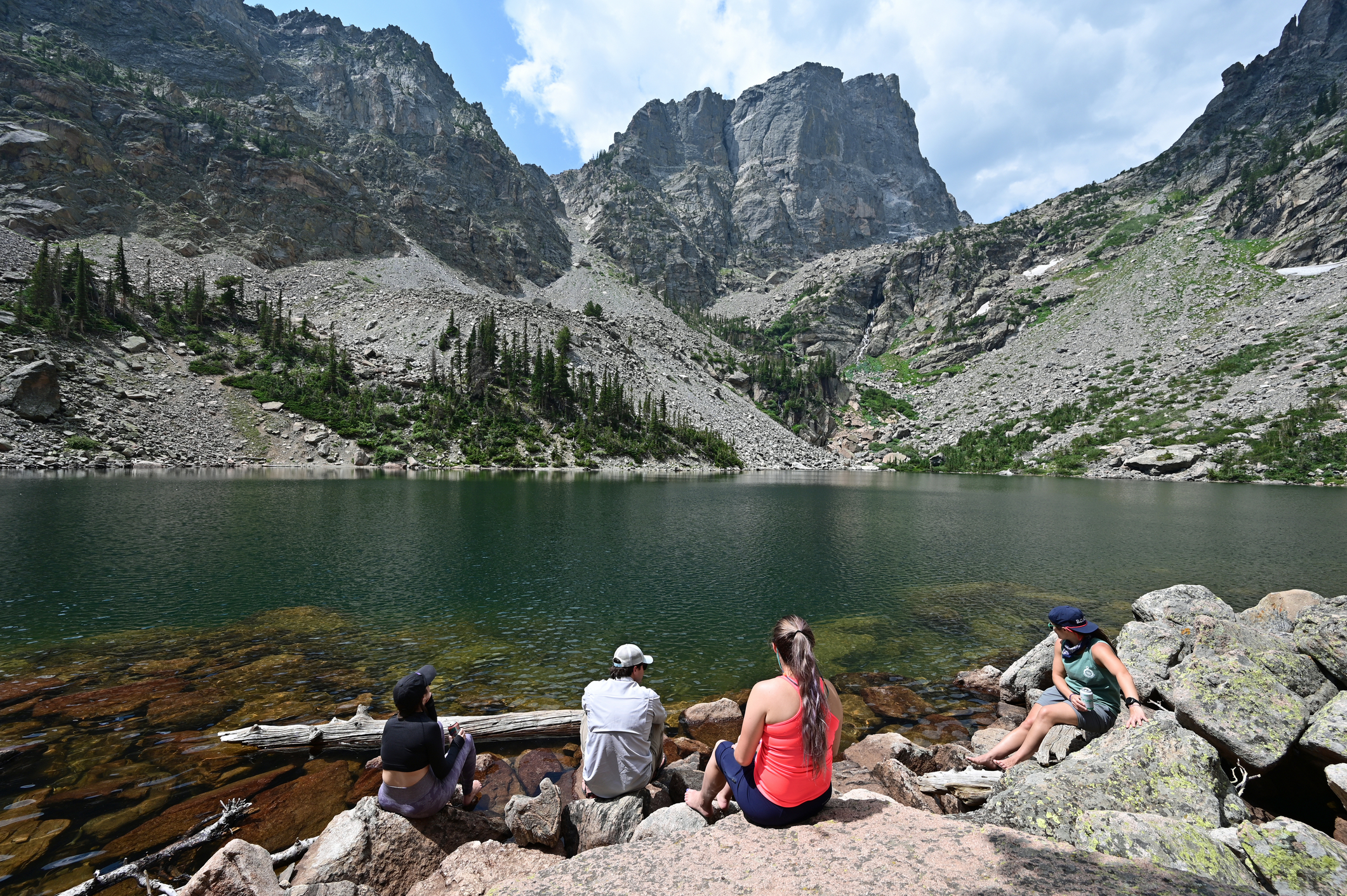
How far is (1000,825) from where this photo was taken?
5.49 m

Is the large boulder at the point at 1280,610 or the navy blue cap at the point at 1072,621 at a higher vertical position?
the navy blue cap at the point at 1072,621

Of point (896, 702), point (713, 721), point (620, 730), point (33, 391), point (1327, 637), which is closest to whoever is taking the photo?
point (620, 730)

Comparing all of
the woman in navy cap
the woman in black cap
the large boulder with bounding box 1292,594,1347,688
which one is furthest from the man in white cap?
the large boulder with bounding box 1292,594,1347,688

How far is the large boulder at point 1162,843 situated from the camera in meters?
4.59

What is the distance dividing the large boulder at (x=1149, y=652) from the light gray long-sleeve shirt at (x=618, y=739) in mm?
9865

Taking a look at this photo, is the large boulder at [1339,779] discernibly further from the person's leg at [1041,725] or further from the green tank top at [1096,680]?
the person's leg at [1041,725]

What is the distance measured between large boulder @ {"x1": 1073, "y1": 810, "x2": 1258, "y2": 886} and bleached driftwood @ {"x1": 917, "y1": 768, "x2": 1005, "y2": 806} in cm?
282

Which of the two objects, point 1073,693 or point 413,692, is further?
point 1073,693

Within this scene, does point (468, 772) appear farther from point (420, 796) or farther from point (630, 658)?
point (630, 658)

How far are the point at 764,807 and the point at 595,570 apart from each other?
21.0m

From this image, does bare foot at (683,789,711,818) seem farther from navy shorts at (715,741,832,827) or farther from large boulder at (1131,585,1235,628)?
large boulder at (1131,585,1235,628)

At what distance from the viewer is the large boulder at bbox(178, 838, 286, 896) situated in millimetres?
5332

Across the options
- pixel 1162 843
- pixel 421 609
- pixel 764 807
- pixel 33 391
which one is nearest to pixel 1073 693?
pixel 1162 843

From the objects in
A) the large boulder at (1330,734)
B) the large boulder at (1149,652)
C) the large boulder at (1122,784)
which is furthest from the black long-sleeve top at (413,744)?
the large boulder at (1149,652)
